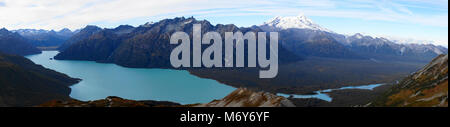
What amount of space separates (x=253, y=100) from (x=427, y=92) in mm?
56050

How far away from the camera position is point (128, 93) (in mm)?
176000

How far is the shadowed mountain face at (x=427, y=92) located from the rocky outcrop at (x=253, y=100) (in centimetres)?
3571

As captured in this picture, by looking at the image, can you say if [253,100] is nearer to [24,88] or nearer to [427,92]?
[427,92]

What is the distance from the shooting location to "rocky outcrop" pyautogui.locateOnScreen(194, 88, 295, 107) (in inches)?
1908

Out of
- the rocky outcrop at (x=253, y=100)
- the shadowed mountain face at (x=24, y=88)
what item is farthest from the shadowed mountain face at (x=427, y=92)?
the shadowed mountain face at (x=24, y=88)

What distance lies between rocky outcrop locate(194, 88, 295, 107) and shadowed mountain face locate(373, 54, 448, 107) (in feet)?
117

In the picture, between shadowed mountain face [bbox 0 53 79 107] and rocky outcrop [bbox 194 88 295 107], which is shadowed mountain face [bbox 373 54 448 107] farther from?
shadowed mountain face [bbox 0 53 79 107]

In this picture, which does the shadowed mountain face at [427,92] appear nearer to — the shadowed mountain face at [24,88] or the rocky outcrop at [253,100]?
the rocky outcrop at [253,100]

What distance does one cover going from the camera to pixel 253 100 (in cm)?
5778

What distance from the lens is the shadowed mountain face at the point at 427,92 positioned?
71.7 meters
